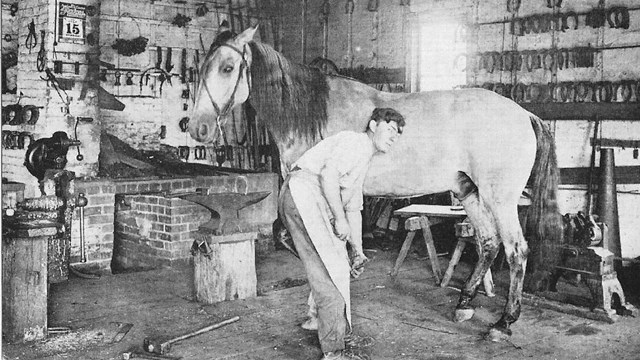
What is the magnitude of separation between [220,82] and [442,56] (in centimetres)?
367

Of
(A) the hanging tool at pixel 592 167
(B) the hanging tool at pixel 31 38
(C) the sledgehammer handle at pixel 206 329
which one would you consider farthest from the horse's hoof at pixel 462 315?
(B) the hanging tool at pixel 31 38

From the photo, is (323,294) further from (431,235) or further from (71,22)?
(71,22)

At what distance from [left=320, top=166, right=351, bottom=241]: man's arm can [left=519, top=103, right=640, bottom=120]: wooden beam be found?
375 cm

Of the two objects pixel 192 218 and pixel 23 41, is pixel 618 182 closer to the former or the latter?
pixel 192 218

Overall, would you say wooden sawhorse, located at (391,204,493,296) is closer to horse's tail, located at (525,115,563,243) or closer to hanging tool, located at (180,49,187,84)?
horse's tail, located at (525,115,563,243)

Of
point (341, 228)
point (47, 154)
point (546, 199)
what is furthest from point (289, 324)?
point (47, 154)

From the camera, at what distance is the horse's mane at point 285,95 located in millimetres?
5082

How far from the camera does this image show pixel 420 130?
523 cm

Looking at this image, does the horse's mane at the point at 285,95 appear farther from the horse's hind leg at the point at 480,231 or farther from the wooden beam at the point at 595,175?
the wooden beam at the point at 595,175

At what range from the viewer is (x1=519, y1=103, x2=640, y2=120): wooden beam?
6414 mm

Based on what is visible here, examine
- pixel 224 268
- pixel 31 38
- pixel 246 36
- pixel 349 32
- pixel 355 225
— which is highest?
pixel 349 32

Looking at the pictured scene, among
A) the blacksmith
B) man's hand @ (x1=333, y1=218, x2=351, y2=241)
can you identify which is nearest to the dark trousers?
the blacksmith

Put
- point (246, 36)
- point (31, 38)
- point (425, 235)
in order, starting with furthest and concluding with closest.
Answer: point (31, 38) → point (425, 235) → point (246, 36)

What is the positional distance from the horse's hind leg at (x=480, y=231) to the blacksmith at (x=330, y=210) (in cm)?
153
